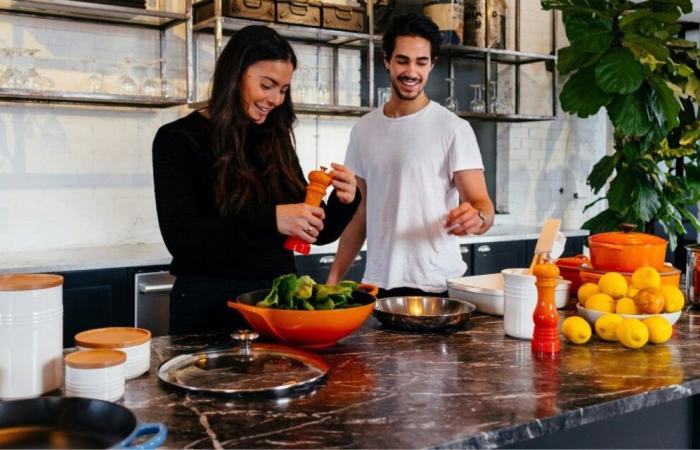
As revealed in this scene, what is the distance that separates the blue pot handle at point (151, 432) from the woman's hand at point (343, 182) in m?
1.00

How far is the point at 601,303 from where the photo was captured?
2.05 m

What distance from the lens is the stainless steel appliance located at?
12.3ft

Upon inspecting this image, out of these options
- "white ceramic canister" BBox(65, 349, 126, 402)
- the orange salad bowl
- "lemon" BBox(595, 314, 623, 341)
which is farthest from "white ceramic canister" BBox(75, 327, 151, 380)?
"lemon" BBox(595, 314, 623, 341)

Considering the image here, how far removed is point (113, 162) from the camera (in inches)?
173

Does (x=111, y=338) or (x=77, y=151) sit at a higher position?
(x=77, y=151)

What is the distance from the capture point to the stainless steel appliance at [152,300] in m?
3.76

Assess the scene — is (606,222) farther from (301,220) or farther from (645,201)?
(301,220)

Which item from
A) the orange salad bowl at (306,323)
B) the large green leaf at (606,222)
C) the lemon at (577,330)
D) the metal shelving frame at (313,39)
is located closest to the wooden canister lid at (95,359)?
the orange salad bowl at (306,323)

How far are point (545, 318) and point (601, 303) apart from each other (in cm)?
31

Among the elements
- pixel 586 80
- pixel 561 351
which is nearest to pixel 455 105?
pixel 586 80

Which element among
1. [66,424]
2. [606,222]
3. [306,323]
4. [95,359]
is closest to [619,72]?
[606,222]

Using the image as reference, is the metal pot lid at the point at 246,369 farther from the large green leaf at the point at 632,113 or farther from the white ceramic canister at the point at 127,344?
the large green leaf at the point at 632,113

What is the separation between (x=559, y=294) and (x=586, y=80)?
2561 millimetres

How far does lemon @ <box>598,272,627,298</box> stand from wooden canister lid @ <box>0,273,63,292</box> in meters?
1.41
